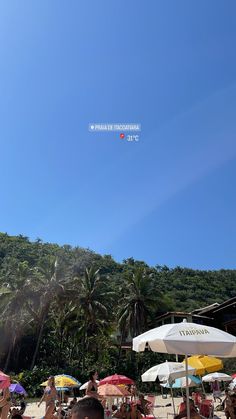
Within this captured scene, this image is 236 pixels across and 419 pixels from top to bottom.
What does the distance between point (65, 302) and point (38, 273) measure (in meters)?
4.19

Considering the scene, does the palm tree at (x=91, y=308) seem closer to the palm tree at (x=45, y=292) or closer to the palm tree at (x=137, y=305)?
the palm tree at (x=45, y=292)

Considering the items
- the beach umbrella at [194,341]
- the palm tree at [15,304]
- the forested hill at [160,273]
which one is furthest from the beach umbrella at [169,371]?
the forested hill at [160,273]

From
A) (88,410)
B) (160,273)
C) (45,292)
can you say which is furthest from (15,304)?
(160,273)

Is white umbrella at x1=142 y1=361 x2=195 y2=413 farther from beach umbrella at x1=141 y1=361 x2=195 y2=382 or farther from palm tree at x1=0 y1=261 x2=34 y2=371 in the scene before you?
palm tree at x1=0 y1=261 x2=34 y2=371

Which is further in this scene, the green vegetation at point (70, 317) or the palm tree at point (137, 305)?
the palm tree at point (137, 305)

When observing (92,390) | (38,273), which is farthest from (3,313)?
(92,390)

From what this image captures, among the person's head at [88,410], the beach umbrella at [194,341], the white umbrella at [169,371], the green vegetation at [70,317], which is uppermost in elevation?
the green vegetation at [70,317]

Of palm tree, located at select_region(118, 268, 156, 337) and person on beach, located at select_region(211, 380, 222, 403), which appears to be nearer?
person on beach, located at select_region(211, 380, 222, 403)

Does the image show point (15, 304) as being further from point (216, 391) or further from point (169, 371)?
point (169, 371)

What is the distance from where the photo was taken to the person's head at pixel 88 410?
6.26ft

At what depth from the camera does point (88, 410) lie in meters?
1.91

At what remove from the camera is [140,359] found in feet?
119

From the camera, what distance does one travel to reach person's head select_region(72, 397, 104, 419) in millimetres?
1908

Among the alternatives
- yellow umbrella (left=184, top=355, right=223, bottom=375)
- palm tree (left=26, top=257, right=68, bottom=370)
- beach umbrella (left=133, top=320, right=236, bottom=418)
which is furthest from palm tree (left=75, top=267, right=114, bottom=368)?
beach umbrella (left=133, top=320, right=236, bottom=418)
